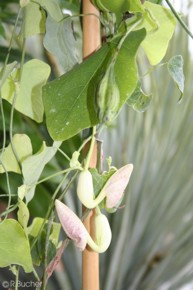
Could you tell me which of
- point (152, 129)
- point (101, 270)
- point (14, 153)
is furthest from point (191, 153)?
point (14, 153)

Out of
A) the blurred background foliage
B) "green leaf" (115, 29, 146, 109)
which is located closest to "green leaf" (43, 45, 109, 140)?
"green leaf" (115, 29, 146, 109)

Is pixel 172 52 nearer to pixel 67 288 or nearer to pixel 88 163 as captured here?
pixel 67 288

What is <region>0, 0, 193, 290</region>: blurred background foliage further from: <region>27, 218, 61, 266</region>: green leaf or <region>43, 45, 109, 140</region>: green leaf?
<region>43, 45, 109, 140</region>: green leaf

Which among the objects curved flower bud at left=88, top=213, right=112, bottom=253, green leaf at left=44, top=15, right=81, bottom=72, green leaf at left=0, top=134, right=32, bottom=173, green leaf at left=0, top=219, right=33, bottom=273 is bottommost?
green leaf at left=0, top=219, right=33, bottom=273

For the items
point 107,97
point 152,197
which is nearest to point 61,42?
point 107,97

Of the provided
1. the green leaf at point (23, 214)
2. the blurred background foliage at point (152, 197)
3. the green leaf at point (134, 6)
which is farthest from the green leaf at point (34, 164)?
the blurred background foliage at point (152, 197)

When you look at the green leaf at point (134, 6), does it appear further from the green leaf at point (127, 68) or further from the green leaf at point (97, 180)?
→ the green leaf at point (97, 180)
